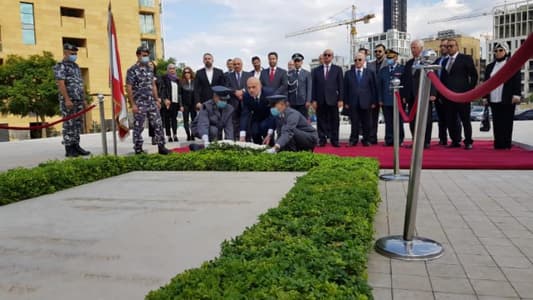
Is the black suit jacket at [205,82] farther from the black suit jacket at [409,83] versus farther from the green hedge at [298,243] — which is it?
the green hedge at [298,243]

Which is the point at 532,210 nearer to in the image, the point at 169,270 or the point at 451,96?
the point at 451,96

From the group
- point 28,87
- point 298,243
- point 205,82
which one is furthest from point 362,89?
point 28,87

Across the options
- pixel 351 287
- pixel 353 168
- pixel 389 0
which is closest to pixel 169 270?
pixel 351 287

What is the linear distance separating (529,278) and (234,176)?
3541mm

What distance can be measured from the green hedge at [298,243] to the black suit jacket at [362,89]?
353 centimetres

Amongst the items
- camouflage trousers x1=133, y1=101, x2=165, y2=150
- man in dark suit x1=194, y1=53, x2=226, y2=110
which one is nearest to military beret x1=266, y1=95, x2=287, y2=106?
camouflage trousers x1=133, y1=101, x2=165, y2=150

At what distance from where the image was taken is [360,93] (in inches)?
326

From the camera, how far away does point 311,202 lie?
3090 millimetres

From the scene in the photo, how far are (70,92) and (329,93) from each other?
455 cm

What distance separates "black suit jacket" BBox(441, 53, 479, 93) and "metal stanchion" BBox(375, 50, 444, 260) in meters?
5.07

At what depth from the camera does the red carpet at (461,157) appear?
5785 mm

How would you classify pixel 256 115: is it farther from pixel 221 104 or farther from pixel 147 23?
pixel 147 23

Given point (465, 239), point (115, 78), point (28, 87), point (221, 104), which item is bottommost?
point (465, 239)

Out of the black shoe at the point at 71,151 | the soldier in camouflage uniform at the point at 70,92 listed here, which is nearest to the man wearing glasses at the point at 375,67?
the soldier in camouflage uniform at the point at 70,92
